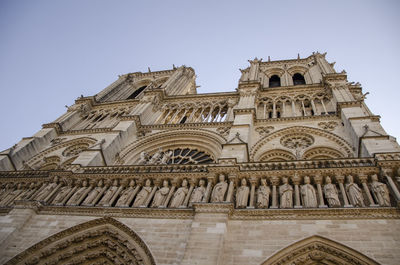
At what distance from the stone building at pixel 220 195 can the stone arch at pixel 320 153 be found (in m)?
0.05

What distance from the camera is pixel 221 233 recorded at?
747cm

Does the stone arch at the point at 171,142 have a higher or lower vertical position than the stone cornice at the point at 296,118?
lower

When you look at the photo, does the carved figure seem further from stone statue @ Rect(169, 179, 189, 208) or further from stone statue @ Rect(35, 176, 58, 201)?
stone statue @ Rect(169, 179, 189, 208)

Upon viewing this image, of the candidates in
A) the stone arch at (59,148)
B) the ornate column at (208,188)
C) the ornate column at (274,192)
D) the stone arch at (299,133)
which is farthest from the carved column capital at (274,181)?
the stone arch at (59,148)

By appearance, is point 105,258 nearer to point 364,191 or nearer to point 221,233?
point 221,233

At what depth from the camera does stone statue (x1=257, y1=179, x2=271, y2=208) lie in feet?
27.3

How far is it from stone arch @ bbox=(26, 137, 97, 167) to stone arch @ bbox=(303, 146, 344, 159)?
9.81 m

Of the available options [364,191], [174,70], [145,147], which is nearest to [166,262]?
[364,191]

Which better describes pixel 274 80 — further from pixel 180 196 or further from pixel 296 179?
pixel 180 196

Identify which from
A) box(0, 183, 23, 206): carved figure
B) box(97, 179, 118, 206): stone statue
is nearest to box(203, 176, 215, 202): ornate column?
box(97, 179, 118, 206): stone statue

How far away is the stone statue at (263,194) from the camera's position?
8312 mm

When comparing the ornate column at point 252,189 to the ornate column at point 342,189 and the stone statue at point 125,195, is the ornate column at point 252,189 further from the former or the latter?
the stone statue at point 125,195

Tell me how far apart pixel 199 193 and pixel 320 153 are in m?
5.70

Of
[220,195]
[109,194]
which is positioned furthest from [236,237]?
[109,194]
